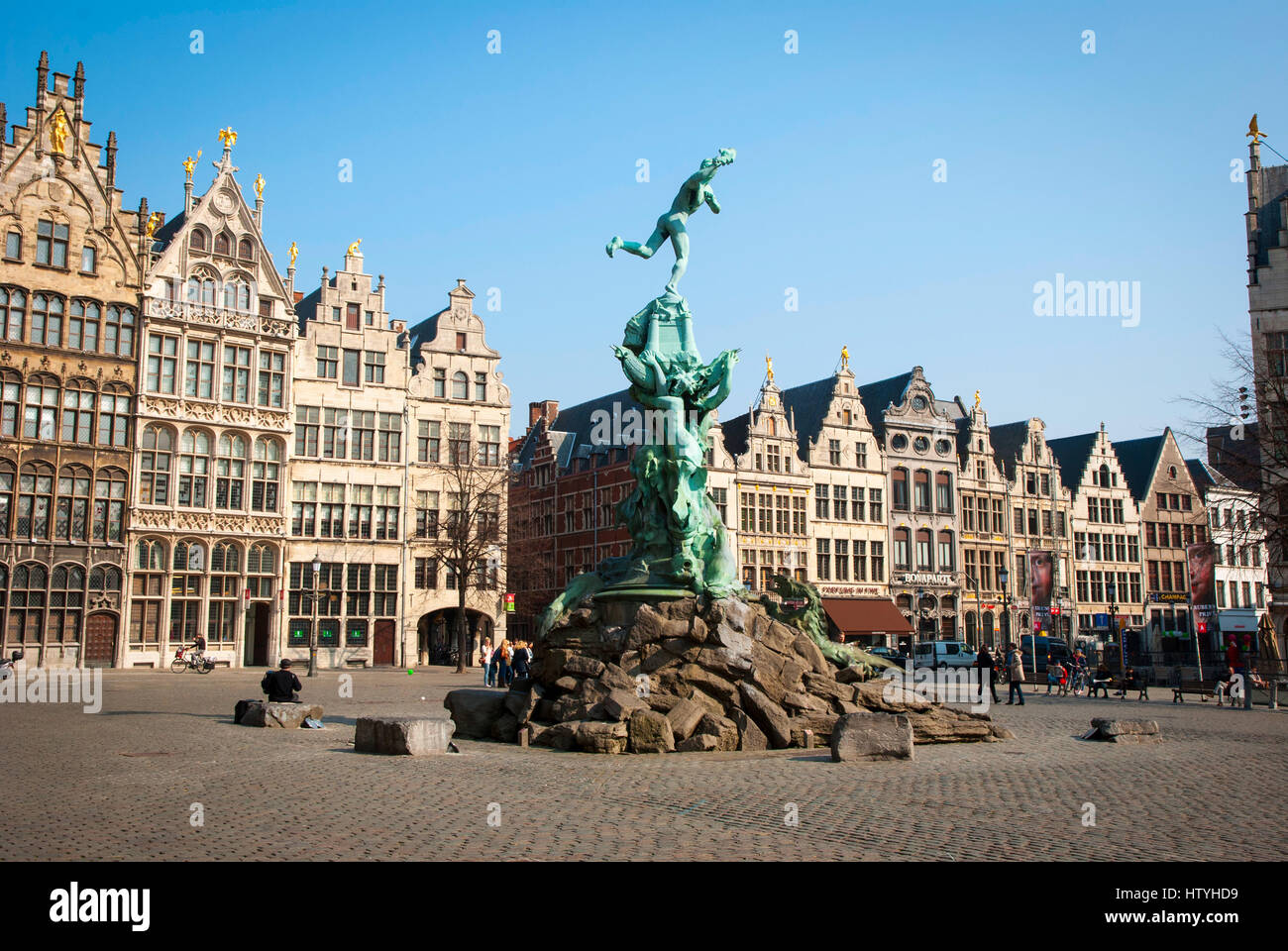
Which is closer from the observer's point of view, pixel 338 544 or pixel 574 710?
pixel 574 710

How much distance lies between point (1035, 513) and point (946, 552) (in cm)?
789

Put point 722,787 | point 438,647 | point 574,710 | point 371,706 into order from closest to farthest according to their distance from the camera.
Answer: point 722,787 < point 574,710 < point 371,706 < point 438,647

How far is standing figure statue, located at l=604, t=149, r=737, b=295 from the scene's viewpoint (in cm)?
2370

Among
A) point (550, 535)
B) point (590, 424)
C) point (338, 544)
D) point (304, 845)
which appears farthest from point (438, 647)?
point (304, 845)

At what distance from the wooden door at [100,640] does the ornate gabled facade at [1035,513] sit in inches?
1962

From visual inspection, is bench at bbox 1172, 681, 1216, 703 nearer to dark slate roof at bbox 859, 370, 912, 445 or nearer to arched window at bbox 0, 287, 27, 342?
dark slate roof at bbox 859, 370, 912, 445

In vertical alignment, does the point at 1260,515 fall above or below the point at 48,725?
above

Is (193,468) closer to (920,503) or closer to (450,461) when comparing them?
(450,461)

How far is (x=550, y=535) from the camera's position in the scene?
219 feet

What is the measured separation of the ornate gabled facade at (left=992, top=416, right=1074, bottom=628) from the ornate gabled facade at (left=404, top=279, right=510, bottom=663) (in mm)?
33045

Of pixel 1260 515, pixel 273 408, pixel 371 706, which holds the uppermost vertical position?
pixel 273 408

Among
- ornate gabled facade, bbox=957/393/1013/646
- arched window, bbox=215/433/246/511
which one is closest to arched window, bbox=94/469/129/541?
arched window, bbox=215/433/246/511

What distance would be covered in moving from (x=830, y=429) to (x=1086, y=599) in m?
21.4

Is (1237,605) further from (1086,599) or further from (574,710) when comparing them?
(574,710)
